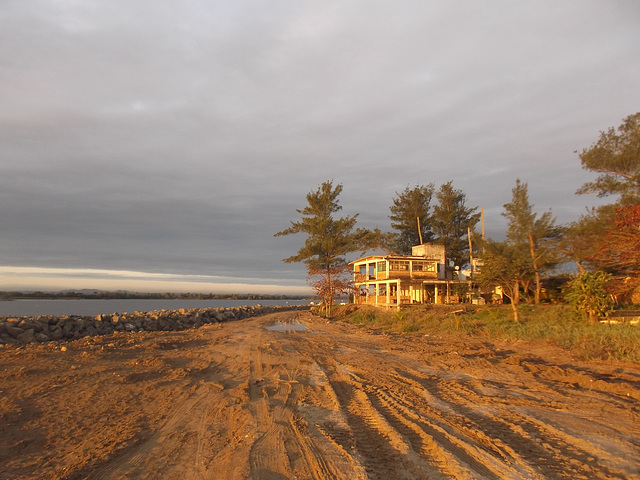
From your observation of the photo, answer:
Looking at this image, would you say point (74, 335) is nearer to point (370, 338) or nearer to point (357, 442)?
point (370, 338)

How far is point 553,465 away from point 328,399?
3.55 m

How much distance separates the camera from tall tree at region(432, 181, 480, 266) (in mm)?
47094

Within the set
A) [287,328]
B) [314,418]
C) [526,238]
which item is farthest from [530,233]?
[314,418]

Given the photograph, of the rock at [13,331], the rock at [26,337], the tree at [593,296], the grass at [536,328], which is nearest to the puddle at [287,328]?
the grass at [536,328]

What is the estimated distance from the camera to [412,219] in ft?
162

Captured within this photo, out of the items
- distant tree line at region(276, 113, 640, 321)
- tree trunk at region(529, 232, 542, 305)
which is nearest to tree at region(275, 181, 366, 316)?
distant tree line at region(276, 113, 640, 321)

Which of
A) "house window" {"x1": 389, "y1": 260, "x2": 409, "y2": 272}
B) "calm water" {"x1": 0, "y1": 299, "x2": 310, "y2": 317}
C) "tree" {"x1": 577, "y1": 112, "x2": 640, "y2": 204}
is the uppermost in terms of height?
"tree" {"x1": 577, "y1": 112, "x2": 640, "y2": 204}

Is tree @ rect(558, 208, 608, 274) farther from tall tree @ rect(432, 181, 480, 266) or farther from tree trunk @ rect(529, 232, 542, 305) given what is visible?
tall tree @ rect(432, 181, 480, 266)

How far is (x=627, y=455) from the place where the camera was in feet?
14.0

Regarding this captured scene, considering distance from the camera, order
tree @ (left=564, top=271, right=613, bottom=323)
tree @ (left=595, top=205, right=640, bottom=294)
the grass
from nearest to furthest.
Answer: the grass → tree @ (left=595, top=205, right=640, bottom=294) → tree @ (left=564, top=271, right=613, bottom=323)

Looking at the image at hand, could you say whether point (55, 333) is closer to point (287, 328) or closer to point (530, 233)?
point (287, 328)

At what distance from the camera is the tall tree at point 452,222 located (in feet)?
155

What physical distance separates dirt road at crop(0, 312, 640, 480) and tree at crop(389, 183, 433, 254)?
3983cm

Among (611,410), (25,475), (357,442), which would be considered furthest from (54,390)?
(611,410)
